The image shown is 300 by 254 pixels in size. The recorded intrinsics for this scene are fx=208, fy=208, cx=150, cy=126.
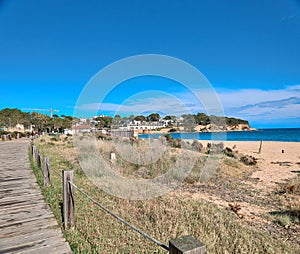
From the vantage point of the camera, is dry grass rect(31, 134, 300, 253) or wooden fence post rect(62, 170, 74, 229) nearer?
dry grass rect(31, 134, 300, 253)

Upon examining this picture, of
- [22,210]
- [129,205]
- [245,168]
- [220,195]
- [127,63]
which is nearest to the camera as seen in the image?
[22,210]

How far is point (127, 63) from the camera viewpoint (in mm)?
11547

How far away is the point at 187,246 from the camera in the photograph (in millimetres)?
1295

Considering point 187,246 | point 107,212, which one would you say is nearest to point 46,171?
point 107,212

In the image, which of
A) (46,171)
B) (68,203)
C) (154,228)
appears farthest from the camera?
(46,171)

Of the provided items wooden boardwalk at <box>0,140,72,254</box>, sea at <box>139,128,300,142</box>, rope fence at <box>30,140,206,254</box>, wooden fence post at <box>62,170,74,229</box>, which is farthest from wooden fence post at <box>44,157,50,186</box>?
sea at <box>139,128,300,142</box>

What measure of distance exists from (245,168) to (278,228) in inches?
314

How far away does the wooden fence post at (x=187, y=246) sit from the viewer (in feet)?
4.14

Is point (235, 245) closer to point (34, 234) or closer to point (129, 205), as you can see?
point (129, 205)

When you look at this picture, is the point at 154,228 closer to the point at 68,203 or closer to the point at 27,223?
the point at 68,203

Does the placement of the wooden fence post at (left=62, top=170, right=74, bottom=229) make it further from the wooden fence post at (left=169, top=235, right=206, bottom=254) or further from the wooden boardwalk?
the wooden fence post at (left=169, top=235, right=206, bottom=254)

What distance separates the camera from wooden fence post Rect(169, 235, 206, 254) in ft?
4.14

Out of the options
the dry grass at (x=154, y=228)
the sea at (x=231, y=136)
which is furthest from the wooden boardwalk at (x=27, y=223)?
the sea at (x=231, y=136)

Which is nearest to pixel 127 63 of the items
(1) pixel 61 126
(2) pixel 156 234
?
(2) pixel 156 234
